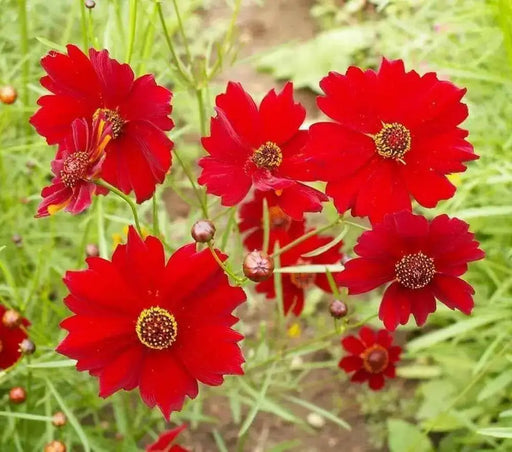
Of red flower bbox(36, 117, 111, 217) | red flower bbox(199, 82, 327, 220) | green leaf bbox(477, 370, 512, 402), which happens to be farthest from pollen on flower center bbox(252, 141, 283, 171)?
green leaf bbox(477, 370, 512, 402)

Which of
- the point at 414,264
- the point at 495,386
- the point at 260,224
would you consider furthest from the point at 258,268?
the point at 495,386

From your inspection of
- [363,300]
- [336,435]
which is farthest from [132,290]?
[363,300]

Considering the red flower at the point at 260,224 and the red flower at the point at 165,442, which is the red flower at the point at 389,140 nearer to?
the red flower at the point at 260,224

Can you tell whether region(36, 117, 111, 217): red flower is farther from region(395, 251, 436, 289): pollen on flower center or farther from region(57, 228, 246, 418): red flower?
region(395, 251, 436, 289): pollen on flower center

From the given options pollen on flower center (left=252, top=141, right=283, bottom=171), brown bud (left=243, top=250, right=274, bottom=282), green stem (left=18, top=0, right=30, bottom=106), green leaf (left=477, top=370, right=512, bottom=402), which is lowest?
green leaf (left=477, top=370, right=512, bottom=402)

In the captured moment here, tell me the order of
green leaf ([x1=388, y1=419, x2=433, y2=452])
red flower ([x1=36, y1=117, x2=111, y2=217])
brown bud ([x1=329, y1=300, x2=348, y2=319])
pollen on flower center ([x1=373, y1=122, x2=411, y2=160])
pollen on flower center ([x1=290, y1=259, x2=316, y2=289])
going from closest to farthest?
red flower ([x1=36, y1=117, x2=111, y2=217])
pollen on flower center ([x1=373, y1=122, x2=411, y2=160])
brown bud ([x1=329, y1=300, x2=348, y2=319])
pollen on flower center ([x1=290, y1=259, x2=316, y2=289])
green leaf ([x1=388, y1=419, x2=433, y2=452])

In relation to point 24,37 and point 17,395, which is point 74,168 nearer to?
point 17,395

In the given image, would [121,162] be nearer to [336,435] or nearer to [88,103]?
[88,103]
